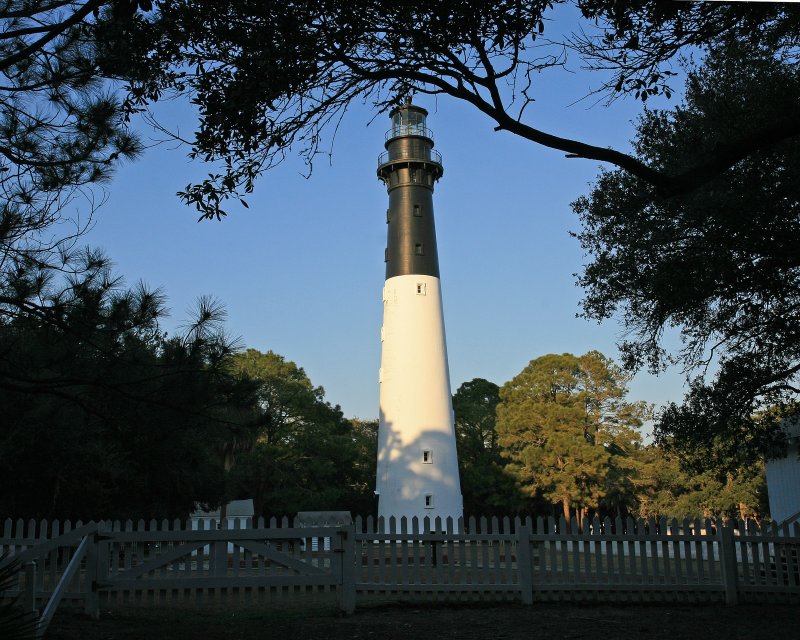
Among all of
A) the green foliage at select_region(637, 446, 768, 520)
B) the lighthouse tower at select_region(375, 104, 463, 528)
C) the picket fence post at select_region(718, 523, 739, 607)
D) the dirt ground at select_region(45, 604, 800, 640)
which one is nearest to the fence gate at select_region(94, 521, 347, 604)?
the dirt ground at select_region(45, 604, 800, 640)

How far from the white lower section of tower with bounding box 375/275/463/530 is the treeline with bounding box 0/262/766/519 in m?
5.92

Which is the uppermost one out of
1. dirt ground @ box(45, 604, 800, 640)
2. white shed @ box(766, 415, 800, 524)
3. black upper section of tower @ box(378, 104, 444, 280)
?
black upper section of tower @ box(378, 104, 444, 280)

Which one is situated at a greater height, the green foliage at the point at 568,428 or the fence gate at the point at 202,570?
the green foliage at the point at 568,428

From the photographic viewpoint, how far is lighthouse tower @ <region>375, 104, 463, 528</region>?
90.5ft

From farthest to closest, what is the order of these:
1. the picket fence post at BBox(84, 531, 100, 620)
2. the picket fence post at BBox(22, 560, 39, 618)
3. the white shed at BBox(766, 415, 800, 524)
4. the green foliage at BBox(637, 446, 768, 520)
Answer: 1. the green foliage at BBox(637, 446, 768, 520)
2. the white shed at BBox(766, 415, 800, 524)
3. the picket fence post at BBox(84, 531, 100, 620)
4. the picket fence post at BBox(22, 560, 39, 618)

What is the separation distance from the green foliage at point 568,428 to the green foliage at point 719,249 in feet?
86.3

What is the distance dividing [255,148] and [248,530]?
18.1 feet

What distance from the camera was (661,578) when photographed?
37.0 ft

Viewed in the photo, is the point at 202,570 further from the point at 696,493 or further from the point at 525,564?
the point at 696,493

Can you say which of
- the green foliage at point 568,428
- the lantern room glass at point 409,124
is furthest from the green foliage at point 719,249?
the green foliage at point 568,428

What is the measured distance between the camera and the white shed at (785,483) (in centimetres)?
1888

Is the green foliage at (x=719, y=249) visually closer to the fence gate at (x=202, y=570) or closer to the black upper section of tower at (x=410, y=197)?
the fence gate at (x=202, y=570)

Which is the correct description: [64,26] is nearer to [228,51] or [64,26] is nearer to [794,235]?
[228,51]

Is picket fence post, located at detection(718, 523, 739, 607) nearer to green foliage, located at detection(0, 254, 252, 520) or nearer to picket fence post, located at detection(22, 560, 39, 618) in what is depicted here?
green foliage, located at detection(0, 254, 252, 520)
